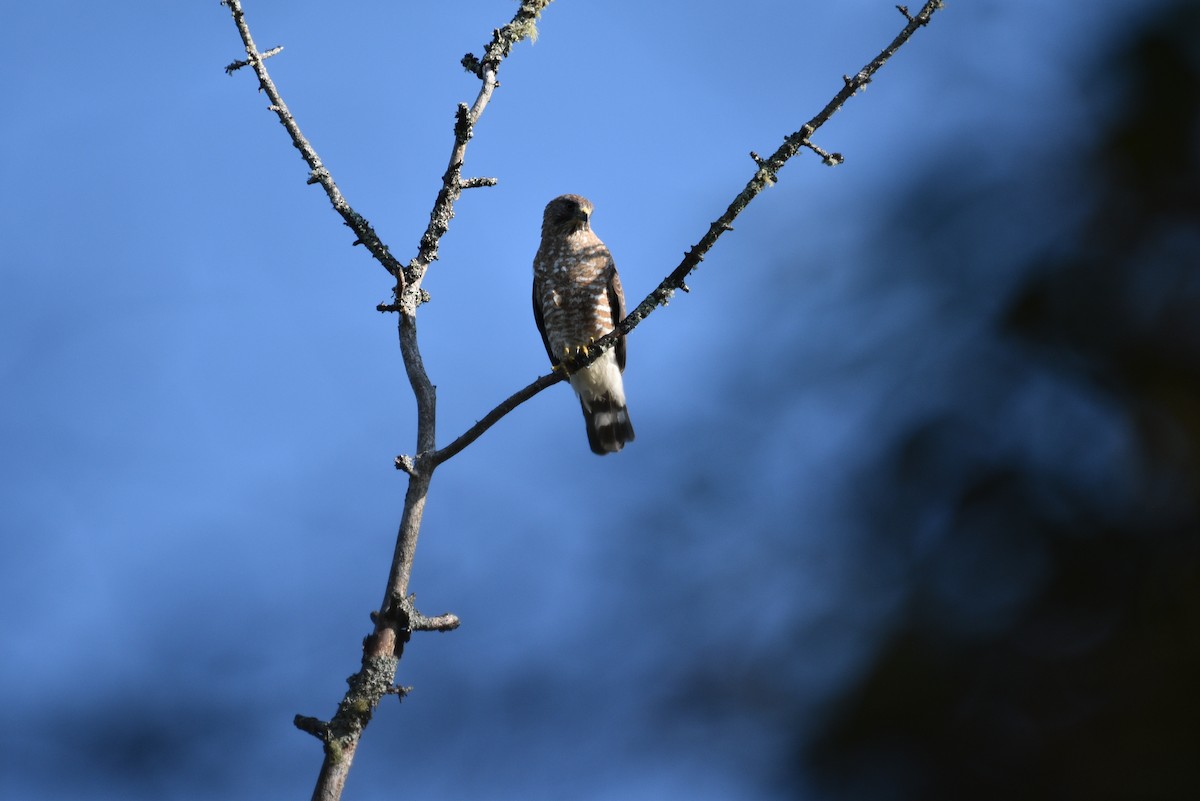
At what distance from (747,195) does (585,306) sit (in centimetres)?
285

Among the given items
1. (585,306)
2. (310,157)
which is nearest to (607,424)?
(585,306)

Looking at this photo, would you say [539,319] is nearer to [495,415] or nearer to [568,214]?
[568,214]

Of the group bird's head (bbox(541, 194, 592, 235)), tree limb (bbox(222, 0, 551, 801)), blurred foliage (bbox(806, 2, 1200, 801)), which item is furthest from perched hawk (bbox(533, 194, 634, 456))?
blurred foliage (bbox(806, 2, 1200, 801))

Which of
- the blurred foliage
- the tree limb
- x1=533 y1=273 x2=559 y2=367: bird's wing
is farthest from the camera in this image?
x1=533 y1=273 x2=559 y2=367: bird's wing

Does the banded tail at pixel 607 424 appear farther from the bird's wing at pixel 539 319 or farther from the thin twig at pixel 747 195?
the thin twig at pixel 747 195

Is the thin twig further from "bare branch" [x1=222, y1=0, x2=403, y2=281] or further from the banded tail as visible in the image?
the banded tail

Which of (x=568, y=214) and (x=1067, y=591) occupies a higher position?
(x=568, y=214)

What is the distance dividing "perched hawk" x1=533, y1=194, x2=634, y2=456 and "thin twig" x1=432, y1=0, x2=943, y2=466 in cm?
259

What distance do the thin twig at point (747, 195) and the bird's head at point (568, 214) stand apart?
2809mm

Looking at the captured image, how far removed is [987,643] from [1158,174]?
38.8 inches

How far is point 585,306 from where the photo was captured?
6.19 m

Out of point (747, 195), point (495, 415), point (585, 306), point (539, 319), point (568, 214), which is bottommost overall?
point (495, 415)

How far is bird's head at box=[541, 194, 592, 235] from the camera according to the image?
6.33m

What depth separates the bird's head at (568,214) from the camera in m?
6.33
